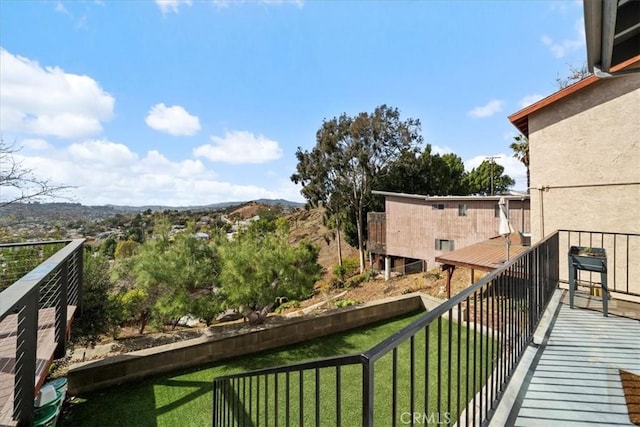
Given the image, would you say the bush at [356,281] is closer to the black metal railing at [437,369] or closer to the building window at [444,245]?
the building window at [444,245]

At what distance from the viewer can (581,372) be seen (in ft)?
7.71

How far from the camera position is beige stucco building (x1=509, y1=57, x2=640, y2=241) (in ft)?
15.9

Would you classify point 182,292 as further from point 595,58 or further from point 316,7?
point 316,7

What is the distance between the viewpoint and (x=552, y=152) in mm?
5793

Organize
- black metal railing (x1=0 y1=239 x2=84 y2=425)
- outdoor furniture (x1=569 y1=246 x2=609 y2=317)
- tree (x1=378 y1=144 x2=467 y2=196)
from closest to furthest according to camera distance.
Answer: black metal railing (x1=0 y1=239 x2=84 y2=425) → outdoor furniture (x1=569 y1=246 x2=609 y2=317) → tree (x1=378 y1=144 x2=467 y2=196)

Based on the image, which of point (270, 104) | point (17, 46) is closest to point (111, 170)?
point (270, 104)

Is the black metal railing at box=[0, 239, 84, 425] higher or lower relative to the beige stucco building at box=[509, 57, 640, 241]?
lower

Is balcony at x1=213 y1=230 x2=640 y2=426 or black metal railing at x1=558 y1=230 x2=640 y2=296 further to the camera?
black metal railing at x1=558 y1=230 x2=640 y2=296

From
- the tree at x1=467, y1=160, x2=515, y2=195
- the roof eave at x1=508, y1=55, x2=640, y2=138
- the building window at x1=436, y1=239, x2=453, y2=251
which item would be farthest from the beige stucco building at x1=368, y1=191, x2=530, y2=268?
the tree at x1=467, y1=160, x2=515, y2=195

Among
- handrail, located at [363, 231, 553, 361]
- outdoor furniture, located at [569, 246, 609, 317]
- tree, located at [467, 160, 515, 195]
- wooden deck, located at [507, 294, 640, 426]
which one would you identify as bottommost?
wooden deck, located at [507, 294, 640, 426]

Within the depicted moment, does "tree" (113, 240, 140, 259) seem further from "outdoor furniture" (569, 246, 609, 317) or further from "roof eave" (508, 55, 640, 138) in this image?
"roof eave" (508, 55, 640, 138)

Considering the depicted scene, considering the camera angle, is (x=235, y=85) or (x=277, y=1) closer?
(x=277, y=1)

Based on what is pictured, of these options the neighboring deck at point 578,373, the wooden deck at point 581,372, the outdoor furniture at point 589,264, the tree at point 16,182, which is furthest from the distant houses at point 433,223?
the tree at point 16,182

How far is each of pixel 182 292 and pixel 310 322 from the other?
2.92 metres
